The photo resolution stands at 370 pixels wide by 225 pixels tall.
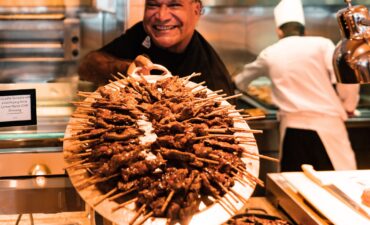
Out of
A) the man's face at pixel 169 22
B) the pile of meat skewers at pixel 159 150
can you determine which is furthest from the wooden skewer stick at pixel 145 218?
the man's face at pixel 169 22

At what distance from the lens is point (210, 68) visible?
9.98 ft

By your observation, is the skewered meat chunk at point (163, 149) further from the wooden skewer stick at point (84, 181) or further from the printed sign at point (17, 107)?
the printed sign at point (17, 107)

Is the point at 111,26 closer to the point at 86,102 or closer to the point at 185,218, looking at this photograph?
the point at 86,102

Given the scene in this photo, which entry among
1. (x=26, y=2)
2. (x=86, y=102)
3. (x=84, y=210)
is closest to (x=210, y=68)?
(x=84, y=210)

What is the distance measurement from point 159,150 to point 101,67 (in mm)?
1626

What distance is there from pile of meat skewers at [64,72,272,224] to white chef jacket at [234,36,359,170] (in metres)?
2.53

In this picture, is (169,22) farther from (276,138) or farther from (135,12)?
(276,138)

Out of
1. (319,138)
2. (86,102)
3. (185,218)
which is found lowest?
(319,138)

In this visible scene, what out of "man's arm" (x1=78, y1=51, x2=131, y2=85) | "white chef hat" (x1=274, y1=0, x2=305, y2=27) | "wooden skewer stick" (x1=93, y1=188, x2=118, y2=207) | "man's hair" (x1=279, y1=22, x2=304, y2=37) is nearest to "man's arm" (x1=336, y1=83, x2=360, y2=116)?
"man's hair" (x1=279, y1=22, x2=304, y2=37)

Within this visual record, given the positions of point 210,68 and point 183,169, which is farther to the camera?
point 210,68

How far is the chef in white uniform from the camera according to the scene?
13.5 ft

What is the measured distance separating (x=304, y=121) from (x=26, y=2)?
8.44 feet

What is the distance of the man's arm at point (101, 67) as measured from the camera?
2.88m

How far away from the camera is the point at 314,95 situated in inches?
163
